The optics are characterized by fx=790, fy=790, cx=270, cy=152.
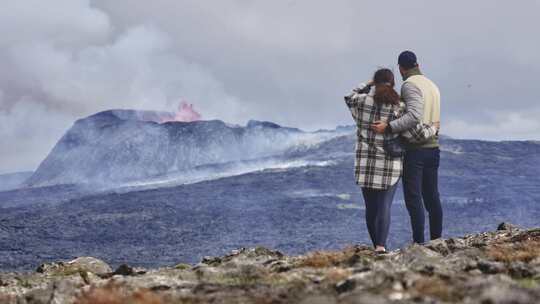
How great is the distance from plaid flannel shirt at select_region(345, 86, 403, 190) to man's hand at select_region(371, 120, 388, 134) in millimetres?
70

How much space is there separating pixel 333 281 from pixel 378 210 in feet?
10.7

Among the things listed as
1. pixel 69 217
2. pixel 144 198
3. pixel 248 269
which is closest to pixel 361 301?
pixel 248 269

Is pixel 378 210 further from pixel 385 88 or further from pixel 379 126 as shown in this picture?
pixel 385 88

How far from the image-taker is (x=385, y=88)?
32.9 ft

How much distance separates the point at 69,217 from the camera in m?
71.1

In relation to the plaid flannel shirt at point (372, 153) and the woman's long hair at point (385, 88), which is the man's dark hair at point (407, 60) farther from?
the plaid flannel shirt at point (372, 153)

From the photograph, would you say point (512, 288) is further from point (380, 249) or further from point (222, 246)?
point (222, 246)

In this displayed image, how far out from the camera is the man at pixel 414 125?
10.1 m

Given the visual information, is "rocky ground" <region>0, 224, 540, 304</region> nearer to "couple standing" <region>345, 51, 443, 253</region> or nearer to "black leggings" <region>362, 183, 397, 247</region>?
"black leggings" <region>362, 183, 397, 247</region>

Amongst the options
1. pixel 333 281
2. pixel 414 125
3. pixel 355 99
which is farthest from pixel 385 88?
pixel 333 281

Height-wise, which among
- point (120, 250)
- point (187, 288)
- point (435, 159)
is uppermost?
point (435, 159)

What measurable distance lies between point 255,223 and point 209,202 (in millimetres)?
17145

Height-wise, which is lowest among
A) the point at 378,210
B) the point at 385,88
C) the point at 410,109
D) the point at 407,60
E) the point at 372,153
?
the point at 378,210

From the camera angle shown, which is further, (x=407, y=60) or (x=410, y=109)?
(x=407, y=60)
